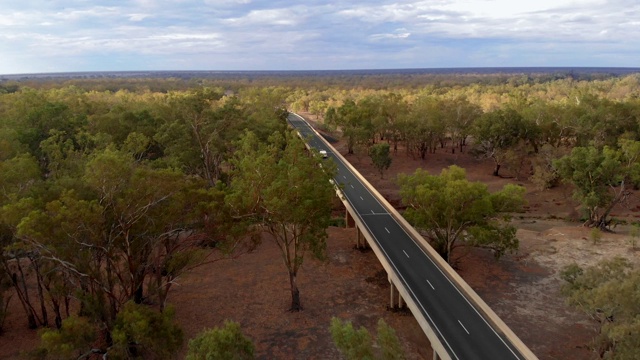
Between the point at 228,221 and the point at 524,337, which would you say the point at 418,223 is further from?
the point at 228,221

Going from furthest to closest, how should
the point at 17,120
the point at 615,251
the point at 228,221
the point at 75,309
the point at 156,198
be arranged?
the point at 17,120
the point at 615,251
the point at 75,309
the point at 228,221
the point at 156,198

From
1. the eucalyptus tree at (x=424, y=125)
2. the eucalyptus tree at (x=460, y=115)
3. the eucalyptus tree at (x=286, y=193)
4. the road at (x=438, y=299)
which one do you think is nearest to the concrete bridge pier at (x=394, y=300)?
the road at (x=438, y=299)

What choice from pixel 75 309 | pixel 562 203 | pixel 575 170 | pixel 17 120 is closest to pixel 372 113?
pixel 562 203

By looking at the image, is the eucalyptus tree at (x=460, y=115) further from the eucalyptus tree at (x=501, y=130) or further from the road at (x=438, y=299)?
the road at (x=438, y=299)

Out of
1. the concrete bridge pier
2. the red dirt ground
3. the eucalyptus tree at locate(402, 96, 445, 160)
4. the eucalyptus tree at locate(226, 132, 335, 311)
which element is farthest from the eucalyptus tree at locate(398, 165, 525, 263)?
the eucalyptus tree at locate(402, 96, 445, 160)

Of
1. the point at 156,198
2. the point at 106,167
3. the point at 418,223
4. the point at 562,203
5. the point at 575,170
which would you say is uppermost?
the point at 106,167
